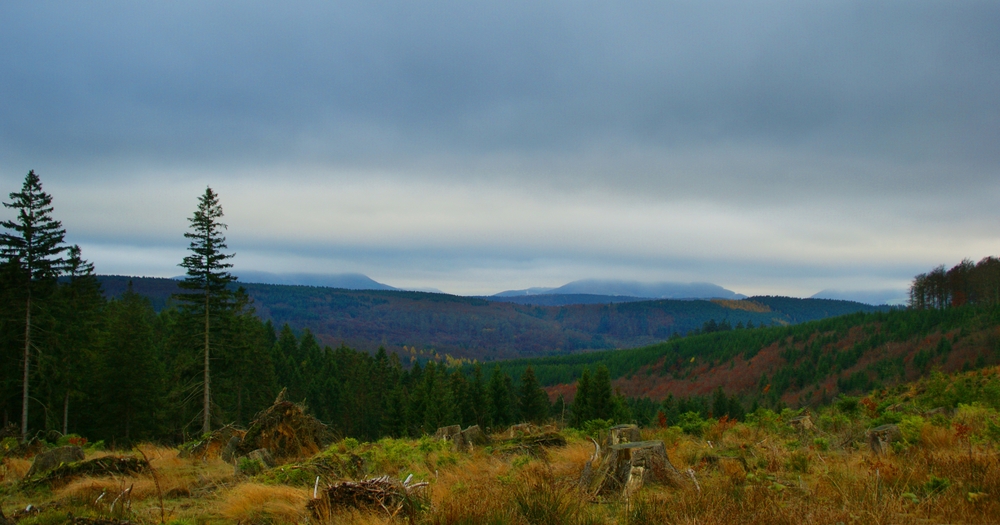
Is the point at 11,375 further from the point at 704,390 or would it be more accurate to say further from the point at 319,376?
the point at 704,390

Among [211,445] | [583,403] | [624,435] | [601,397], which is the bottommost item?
[583,403]

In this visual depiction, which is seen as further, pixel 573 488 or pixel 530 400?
pixel 530 400

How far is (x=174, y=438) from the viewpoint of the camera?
34.7 meters

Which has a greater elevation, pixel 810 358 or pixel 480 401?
pixel 480 401

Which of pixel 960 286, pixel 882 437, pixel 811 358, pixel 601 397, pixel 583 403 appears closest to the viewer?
pixel 882 437

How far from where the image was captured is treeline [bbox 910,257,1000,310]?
82750 millimetres

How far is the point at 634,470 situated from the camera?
6.42m

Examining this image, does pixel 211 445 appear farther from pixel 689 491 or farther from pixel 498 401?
pixel 498 401

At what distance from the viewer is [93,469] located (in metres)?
8.10

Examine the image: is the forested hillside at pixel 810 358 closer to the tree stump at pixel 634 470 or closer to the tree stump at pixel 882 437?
the tree stump at pixel 882 437

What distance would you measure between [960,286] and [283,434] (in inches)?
4619

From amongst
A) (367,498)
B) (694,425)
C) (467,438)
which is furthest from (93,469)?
(694,425)

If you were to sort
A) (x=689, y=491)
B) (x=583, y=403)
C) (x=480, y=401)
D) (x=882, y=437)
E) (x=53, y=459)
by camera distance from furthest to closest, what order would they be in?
(x=480, y=401) → (x=583, y=403) → (x=882, y=437) → (x=53, y=459) → (x=689, y=491)

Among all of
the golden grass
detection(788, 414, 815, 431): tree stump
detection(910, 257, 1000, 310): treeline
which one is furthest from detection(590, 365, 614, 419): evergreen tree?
detection(910, 257, 1000, 310): treeline
